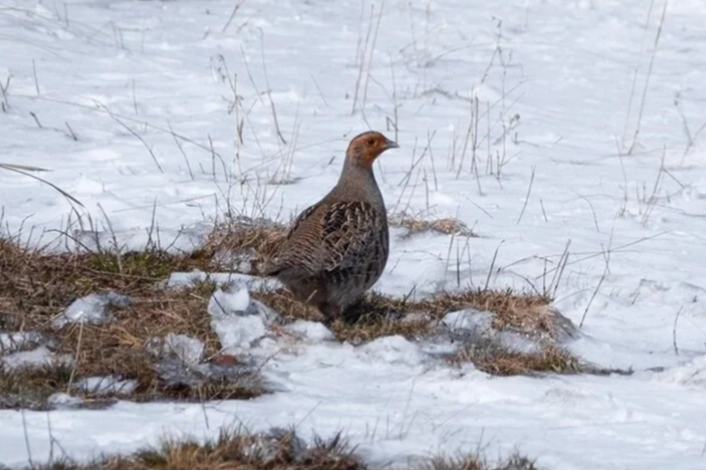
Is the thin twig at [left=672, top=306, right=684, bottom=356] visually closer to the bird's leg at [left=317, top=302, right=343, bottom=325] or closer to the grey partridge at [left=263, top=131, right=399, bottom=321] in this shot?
the grey partridge at [left=263, top=131, right=399, bottom=321]

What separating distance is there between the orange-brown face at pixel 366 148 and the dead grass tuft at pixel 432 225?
923 mm

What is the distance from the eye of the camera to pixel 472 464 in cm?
419

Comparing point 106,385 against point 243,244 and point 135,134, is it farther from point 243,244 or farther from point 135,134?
point 135,134


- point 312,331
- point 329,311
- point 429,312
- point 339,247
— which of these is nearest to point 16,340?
→ point 312,331

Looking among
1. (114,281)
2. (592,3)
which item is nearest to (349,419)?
(114,281)

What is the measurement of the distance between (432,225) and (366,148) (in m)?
1.10

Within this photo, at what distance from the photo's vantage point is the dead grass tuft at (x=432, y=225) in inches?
290

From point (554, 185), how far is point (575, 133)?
4.38 ft

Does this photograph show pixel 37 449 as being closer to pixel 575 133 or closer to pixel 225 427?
pixel 225 427

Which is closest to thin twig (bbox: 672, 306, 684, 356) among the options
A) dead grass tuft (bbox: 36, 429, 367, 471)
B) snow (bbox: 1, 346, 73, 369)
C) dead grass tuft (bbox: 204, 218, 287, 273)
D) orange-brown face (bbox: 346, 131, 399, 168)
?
orange-brown face (bbox: 346, 131, 399, 168)

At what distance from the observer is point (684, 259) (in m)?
7.35

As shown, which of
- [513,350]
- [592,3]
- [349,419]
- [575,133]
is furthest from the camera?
[592,3]

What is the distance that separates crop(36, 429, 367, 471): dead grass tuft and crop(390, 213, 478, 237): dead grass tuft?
3.17 meters

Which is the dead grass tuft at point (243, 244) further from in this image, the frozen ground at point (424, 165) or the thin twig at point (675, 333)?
the thin twig at point (675, 333)
